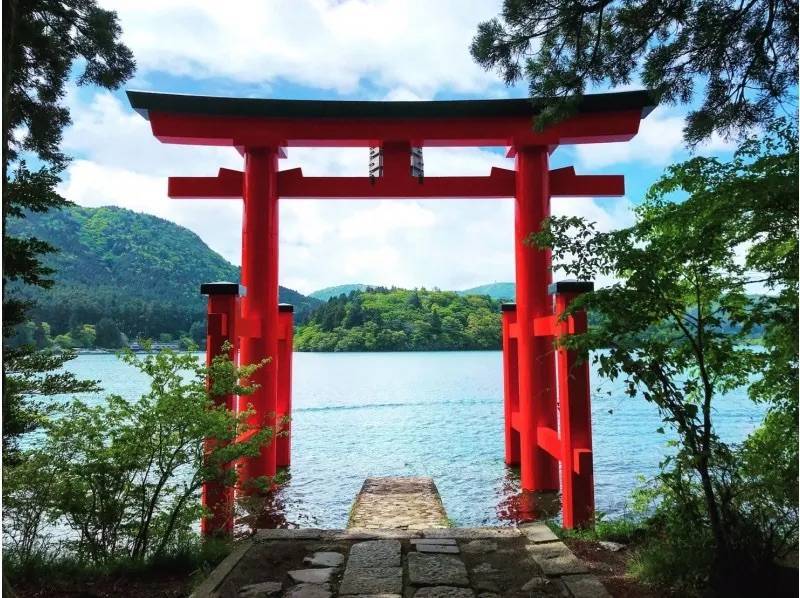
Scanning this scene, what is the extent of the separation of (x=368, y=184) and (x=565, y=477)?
3.92 metres

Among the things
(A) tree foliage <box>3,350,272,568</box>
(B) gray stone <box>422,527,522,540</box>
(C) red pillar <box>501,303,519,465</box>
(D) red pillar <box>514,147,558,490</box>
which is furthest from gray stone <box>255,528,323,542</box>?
(C) red pillar <box>501,303,519,465</box>

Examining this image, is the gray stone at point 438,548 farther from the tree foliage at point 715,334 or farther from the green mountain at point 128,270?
the green mountain at point 128,270

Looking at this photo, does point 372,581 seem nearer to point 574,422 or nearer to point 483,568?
point 483,568

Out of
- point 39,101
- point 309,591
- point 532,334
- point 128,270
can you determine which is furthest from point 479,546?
point 128,270

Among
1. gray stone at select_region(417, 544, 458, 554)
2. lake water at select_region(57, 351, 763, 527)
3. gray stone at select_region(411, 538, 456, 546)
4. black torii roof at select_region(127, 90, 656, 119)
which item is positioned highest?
black torii roof at select_region(127, 90, 656, 119)

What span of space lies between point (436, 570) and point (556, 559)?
0.73 metres

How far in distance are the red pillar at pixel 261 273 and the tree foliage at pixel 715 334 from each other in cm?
417

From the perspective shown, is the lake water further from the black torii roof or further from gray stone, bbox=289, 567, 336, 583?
the black torii roof

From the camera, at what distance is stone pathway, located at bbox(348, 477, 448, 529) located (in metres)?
4.98

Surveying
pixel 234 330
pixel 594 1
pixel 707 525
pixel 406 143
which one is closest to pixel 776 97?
pixel 594 1

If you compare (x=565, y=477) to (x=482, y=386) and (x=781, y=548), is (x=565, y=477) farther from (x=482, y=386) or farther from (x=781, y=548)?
(x=482, y=386)

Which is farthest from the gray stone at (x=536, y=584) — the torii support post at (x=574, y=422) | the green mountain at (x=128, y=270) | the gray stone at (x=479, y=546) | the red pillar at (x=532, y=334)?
the green mountain at (x=128, y=270)

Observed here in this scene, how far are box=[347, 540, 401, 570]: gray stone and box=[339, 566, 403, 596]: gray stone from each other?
69mm

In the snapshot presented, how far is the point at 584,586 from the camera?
2908mm
